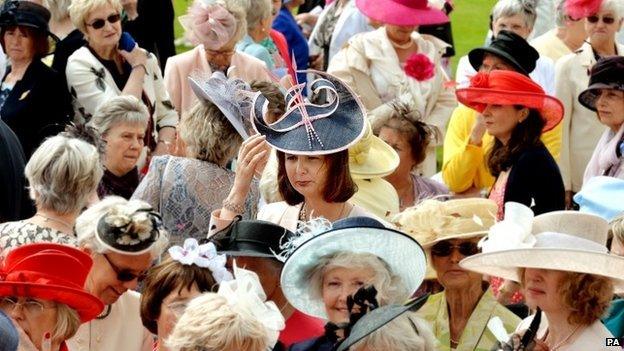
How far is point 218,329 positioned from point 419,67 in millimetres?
5429

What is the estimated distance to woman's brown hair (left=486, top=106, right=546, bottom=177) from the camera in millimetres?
8078

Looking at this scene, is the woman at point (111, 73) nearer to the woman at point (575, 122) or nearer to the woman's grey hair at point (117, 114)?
the woman's grey hair at point (117, 114)

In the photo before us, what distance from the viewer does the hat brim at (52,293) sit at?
559 cm

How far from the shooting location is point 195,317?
505 centimetres

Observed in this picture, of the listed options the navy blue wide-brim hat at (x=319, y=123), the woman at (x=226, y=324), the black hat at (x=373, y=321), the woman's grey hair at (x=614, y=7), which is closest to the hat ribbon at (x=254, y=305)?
the woman at (x=226, y=324)

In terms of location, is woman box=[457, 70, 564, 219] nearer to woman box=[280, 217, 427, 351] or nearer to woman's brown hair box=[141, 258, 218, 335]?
woman box=[280, 217, 427, 351]

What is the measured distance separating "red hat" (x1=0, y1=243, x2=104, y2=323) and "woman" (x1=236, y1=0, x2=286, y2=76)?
181 inches

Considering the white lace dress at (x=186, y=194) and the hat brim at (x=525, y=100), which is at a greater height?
the hat brim at (x=525, y=100)

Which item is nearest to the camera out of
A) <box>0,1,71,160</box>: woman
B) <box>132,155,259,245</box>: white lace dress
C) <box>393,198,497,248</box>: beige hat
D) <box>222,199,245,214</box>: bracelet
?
<box>393,198,497,248</box>: beige hat

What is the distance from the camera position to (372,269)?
5.98m

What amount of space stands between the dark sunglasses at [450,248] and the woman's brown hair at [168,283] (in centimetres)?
116

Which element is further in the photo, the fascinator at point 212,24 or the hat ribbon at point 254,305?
the fascinator at point 212,24

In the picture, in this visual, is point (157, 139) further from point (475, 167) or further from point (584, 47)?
point (584, 47)

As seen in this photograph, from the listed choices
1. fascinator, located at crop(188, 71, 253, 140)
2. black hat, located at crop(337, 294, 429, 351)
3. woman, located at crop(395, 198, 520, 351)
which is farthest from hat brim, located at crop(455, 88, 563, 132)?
black hat, located at crop(337, 294, 429, 351)
